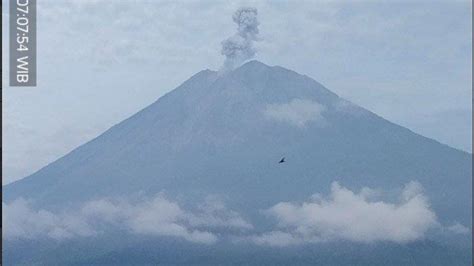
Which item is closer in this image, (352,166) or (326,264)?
(326,264)

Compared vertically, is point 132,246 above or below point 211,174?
below

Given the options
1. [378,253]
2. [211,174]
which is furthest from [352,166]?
[211,174]

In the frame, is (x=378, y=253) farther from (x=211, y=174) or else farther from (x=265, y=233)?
(x=211, y=174)

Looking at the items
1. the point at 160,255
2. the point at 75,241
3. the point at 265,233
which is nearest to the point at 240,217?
the point at 265,233

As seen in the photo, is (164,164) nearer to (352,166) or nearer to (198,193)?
(198,193)

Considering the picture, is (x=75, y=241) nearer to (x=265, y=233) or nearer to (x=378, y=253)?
(x=265, y=233)

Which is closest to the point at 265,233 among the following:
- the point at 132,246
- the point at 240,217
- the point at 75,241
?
the point at 240,217

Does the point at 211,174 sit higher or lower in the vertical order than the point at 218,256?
higher

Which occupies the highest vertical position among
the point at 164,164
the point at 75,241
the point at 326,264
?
the point at 164,164
